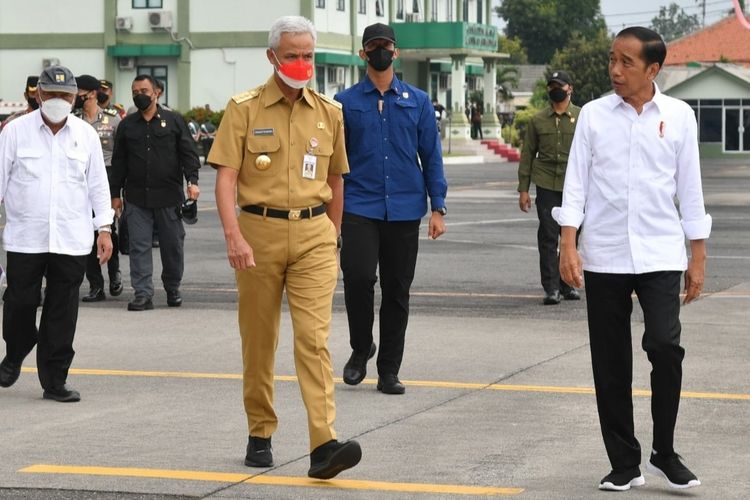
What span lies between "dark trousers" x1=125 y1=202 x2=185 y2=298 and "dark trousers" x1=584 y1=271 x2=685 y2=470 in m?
7.35

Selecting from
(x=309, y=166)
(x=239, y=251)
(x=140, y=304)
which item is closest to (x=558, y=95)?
(x=140, y=304)

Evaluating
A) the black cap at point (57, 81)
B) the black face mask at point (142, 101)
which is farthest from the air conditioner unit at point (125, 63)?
the black cap at point (57, 81)

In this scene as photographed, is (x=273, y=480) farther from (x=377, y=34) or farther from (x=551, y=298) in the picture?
(x=551, y=298)

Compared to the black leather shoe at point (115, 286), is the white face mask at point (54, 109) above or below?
above

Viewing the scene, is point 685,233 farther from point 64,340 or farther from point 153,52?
point 153,52

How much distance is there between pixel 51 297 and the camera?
9875 mm

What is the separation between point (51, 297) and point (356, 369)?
6.05 ft

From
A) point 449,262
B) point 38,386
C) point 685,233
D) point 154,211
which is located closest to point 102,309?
point 154,211

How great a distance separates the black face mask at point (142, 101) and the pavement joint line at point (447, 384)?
12.2 feet

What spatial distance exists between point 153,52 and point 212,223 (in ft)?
126

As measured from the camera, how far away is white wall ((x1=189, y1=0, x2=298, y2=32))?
200ft

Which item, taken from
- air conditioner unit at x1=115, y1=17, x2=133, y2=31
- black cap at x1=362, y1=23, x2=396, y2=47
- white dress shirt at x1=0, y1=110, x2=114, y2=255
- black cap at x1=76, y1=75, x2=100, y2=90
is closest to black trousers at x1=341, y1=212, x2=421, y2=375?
black cap at x1=362, y1=23, x2=396, y2=47

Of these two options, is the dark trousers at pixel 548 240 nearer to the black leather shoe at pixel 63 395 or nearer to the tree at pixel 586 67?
the black leather shoe at pixel 63 395

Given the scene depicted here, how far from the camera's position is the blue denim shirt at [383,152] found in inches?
393
